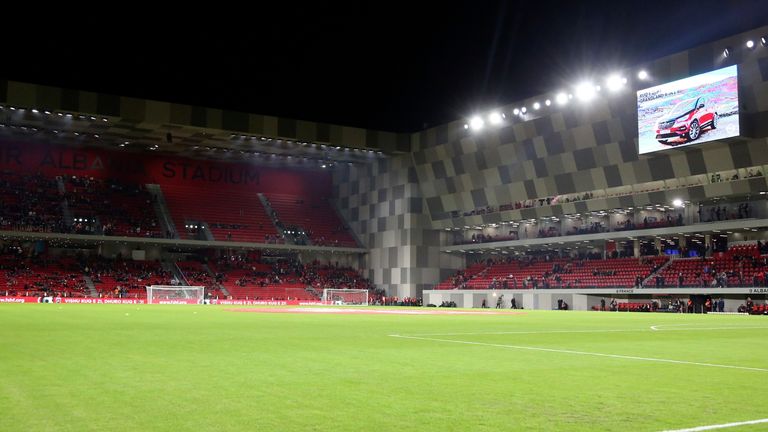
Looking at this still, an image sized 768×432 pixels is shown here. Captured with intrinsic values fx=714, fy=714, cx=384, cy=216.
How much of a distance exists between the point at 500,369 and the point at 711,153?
40768 millimetres

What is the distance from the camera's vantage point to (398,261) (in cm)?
7075

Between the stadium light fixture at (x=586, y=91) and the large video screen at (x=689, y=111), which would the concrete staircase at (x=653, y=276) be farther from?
the stadium light fixture at (x=586, y=91)

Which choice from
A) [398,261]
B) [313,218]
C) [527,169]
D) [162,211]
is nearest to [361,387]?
[527,169]

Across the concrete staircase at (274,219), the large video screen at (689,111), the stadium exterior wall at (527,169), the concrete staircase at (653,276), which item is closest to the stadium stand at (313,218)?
the concrete staircase at (274,219)

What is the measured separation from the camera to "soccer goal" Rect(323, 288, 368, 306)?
63312mm

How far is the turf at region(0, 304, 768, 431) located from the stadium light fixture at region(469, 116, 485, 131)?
46958 millimetres

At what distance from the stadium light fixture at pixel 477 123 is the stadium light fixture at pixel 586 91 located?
1020 cm

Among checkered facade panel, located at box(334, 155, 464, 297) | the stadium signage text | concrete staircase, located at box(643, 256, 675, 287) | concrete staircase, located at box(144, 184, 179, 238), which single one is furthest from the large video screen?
the stadium signage text

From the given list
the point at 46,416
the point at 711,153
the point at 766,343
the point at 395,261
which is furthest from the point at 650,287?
the point at 46,416

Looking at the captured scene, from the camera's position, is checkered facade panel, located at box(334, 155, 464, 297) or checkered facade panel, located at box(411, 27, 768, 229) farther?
checkered facade panel, located at box(334, 155, 464, 297)

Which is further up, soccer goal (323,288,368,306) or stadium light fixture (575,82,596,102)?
stadium light fixture (575,82,596,102)

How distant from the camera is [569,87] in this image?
51.8 metres

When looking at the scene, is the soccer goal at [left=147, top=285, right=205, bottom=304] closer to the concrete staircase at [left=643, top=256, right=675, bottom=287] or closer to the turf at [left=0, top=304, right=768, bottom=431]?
the concrete staircase at [left=643, top=256, right=675, bottom=287]

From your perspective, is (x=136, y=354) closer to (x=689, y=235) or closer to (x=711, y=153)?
(x=711, y=153)
